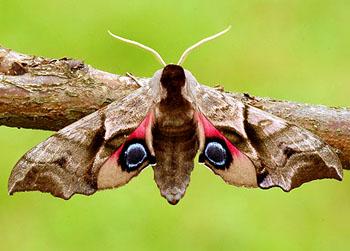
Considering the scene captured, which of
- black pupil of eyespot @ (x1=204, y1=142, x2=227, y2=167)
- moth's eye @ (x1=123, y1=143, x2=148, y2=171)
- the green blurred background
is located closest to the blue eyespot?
black pupil of eyespot @ (x1=204, y1=142, x2=227, y2=167)

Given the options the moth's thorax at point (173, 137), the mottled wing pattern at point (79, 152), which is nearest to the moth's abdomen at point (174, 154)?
the moth's thorax at point (173, 137)

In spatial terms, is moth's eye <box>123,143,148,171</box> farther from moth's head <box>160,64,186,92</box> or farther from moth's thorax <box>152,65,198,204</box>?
moth's head <box>160,64,186,92</box>

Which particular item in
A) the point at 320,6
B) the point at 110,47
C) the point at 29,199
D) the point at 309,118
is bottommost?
the point at 29,199

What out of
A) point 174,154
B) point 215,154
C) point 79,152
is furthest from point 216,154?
point 79,152

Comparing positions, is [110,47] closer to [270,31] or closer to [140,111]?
[270,31]

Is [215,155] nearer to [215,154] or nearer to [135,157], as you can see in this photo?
[215,154]

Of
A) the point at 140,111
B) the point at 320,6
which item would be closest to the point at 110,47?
the point at 320,6

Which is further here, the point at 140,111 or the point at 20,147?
the point at 20,147
